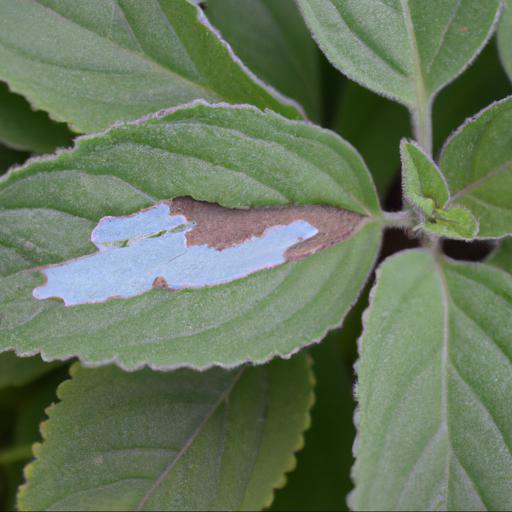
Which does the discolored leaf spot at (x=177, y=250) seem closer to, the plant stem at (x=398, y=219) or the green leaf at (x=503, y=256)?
the plant stem at (x=398, y=219)

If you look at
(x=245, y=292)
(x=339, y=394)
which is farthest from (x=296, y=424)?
(x=245, y=292)

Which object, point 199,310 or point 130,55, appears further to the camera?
point 130,55

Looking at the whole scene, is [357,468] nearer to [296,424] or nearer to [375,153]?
[296,424]

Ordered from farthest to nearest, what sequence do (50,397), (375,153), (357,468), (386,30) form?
(375,153), (50,397), (386,30), (357,468)

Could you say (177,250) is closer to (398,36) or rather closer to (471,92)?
(398,36)

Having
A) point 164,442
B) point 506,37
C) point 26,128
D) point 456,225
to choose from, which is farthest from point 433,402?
point 26,128

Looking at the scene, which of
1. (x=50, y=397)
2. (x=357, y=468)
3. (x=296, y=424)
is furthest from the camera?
(x=50, y=397)
